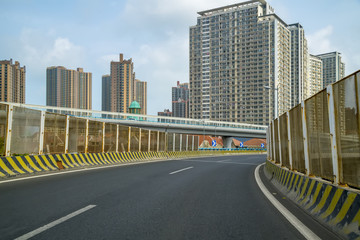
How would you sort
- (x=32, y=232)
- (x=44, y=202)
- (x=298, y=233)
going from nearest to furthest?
(x=32, y=232) < (x=298, y=233) < (x=44, y=202)

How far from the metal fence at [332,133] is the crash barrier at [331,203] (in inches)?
10.9

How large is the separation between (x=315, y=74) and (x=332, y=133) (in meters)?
208

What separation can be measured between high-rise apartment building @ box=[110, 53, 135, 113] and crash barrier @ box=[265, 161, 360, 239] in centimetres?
19323

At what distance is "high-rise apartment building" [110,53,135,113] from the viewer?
194m

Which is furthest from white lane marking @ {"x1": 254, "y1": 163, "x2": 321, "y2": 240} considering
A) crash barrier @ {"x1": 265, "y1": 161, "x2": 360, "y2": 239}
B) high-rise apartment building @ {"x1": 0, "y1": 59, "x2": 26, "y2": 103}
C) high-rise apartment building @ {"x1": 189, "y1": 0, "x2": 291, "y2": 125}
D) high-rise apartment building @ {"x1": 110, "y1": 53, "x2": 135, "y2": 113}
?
high-rise apartment building @ {"x1": 110, "y1": 53, "x2": 135, "y2": 113}

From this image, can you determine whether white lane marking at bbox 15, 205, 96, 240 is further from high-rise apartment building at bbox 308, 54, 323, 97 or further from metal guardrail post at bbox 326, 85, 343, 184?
high-rise apartment building at bbox 308, 54, 323, 97

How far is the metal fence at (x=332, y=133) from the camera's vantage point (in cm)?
451

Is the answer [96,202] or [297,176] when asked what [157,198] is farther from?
[297,176]

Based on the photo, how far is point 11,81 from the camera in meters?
137

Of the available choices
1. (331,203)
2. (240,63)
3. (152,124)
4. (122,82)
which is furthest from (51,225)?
(122,82)

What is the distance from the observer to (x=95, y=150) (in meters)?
18.8

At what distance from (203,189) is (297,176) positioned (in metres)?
2.66

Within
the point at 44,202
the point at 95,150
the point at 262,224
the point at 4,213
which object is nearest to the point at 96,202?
the point at 44,202

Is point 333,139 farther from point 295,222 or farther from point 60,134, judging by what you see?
point 60,134
